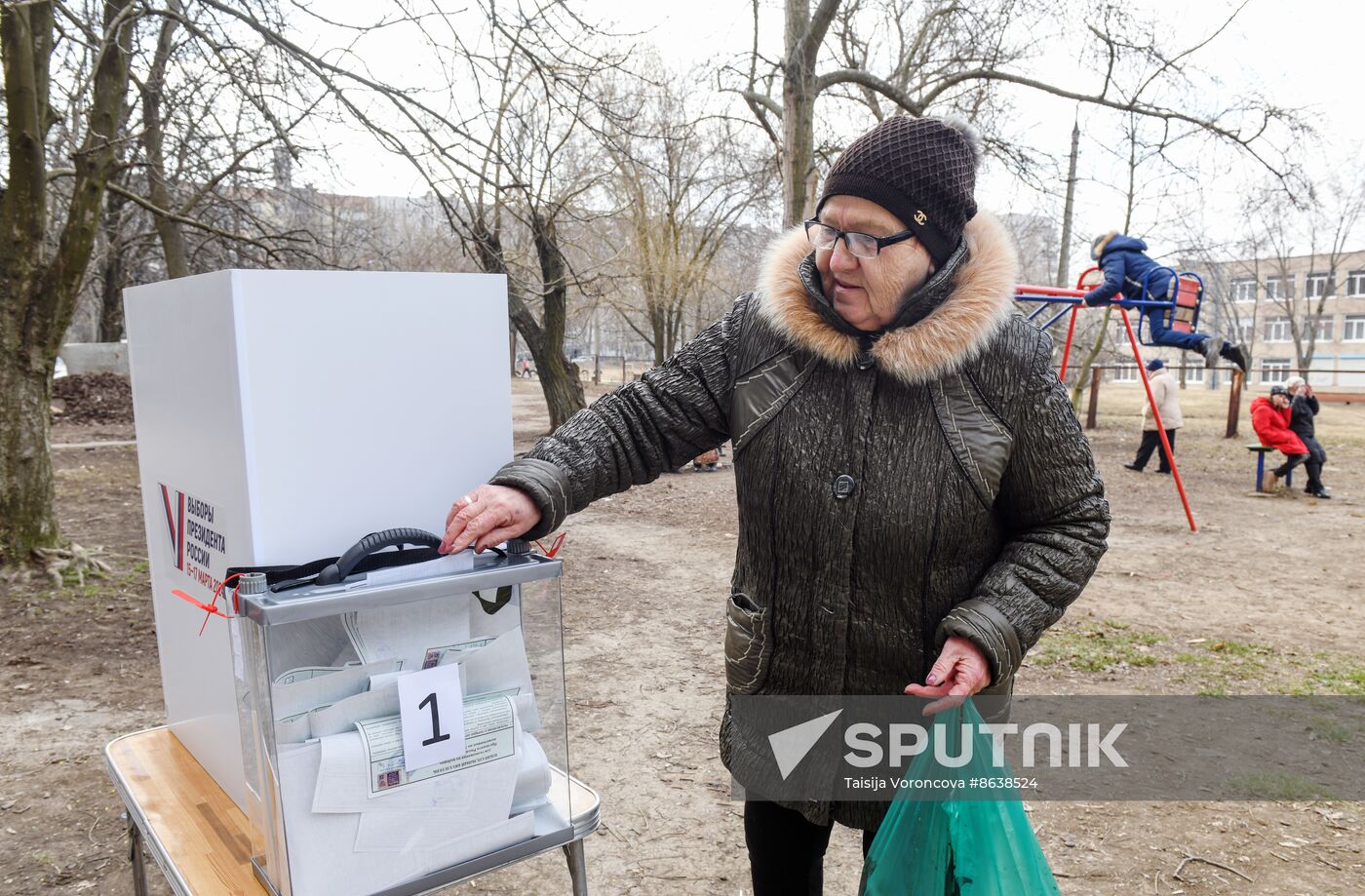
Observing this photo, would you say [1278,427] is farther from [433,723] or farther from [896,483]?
[433,723]

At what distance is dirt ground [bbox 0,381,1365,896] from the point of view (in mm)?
2832

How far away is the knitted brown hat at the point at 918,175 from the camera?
155 centimetres

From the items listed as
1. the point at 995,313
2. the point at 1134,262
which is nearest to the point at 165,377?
the point at 995,313

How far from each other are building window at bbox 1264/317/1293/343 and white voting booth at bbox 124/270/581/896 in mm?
64458

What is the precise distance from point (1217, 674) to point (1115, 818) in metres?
1.89

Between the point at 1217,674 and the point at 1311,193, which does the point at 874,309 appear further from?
the point at 1311,193

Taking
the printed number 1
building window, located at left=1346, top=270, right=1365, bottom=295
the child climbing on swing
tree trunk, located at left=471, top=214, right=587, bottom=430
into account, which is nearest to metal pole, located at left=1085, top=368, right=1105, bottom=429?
the child climbing on swing

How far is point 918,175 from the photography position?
5.07 ft

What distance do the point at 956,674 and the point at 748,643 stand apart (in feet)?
1.31

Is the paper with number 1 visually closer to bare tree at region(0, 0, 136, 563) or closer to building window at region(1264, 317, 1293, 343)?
bare tree at region(0, 0, 136, 563)

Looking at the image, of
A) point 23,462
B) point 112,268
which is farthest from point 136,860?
point 112,268

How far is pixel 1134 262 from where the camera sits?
360 inches

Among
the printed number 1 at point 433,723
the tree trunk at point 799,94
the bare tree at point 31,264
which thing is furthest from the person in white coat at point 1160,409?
the printed number 1 at point 433,723

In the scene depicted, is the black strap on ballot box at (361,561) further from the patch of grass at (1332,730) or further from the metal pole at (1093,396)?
the metal pole at (1093,396)
